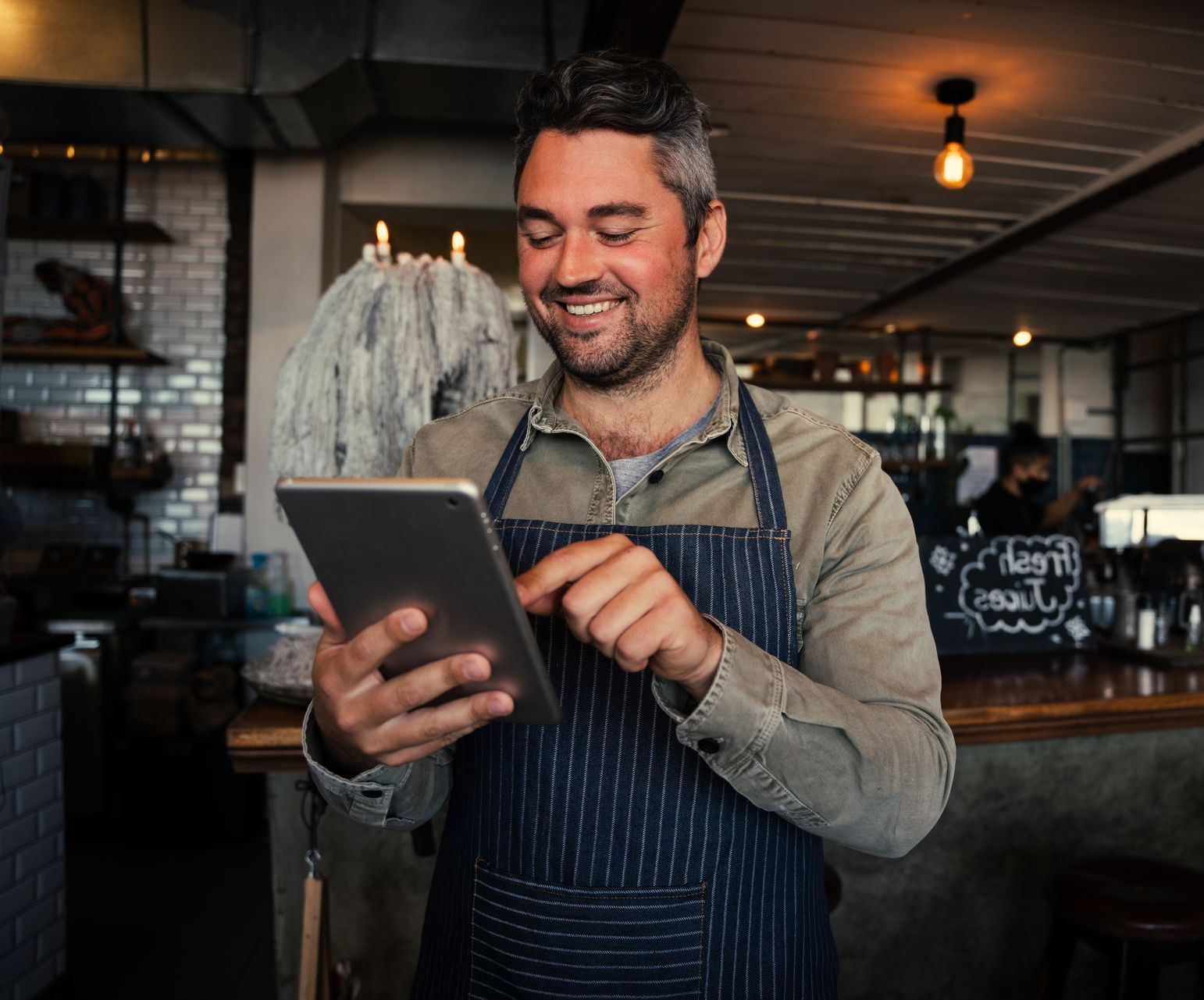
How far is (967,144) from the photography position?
14.1 ft

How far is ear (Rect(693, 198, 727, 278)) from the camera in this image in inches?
51.4

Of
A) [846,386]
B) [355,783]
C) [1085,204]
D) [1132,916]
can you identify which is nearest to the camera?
[355,783]

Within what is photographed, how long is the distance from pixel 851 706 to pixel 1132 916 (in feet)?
3.99

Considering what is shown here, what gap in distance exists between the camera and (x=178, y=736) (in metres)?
4.05

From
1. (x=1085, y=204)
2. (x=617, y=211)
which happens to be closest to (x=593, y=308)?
(x=617, y=211)

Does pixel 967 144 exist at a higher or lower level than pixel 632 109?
higher

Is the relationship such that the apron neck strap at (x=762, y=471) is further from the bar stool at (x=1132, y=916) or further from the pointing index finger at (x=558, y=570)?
the bar stool at (x=1132, y=916)

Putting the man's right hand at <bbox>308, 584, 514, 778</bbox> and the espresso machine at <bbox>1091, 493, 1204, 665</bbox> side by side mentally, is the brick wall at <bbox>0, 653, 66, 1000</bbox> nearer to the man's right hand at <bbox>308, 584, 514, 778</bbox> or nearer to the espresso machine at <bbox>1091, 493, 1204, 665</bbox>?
the man's right hand at <bbox>308, 584, 514, 778</bbox>

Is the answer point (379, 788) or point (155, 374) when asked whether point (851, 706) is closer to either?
point (379, 788)

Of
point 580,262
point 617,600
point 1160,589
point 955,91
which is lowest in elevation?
point 1160,589

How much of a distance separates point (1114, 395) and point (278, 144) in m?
8.51

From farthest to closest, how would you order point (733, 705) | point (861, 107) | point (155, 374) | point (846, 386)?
point (846, 386)
point (155, 374)
point (861, 107)
point (733, 705)

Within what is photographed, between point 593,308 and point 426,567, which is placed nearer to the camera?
point 426,567

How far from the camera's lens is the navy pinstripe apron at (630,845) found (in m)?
1.14
